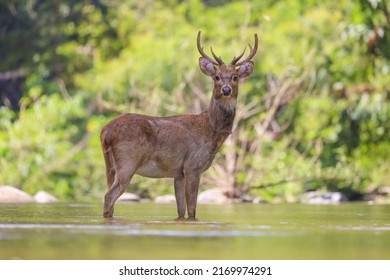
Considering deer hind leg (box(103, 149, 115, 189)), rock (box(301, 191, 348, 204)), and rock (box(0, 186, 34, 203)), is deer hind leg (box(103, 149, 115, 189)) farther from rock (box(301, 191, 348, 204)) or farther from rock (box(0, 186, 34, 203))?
rock (box(301, 191, 348, 204))

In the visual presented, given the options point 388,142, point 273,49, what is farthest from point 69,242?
point 273,49

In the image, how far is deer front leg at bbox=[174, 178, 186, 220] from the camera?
52.3ft

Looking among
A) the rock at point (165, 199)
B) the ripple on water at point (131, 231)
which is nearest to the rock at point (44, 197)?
the rock at point (165, 199)

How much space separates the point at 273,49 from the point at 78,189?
23.8ft

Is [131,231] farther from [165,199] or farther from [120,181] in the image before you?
[165,199]

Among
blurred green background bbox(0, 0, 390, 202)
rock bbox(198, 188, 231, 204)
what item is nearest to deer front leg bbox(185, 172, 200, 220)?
rock bbox(198, 188, 231, 204)

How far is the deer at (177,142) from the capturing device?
608 inches

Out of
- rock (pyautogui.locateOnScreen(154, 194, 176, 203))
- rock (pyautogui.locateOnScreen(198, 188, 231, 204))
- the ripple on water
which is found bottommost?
rock (pyautogui.locateOnScreen(154, 194, 176, 203))

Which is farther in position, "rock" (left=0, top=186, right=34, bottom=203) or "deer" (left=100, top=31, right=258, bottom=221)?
"rock" (left=0, top=186, right=34, bottom=203)

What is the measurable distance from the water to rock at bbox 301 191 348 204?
398 inches

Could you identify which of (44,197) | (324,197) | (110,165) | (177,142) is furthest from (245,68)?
(324,197)

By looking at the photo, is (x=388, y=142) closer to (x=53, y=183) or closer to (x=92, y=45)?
(x=53, y=183)

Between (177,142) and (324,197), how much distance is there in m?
12.7

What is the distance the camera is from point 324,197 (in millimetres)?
28062
